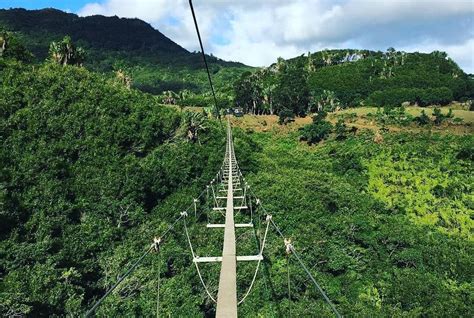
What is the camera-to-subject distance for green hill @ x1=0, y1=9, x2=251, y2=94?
12531cm

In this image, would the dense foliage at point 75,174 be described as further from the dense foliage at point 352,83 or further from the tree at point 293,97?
the dense foliage at point 352,83

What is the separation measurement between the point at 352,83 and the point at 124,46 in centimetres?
10543

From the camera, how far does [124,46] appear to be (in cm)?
17000

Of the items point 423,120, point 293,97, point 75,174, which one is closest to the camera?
point 75,174

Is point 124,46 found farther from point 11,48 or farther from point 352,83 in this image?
point 11,48

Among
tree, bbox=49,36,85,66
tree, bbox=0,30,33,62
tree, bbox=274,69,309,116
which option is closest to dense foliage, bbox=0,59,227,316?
tree, bbox=0,30,33,62

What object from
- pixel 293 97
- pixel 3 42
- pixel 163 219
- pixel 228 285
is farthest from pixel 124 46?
pixel 228 285

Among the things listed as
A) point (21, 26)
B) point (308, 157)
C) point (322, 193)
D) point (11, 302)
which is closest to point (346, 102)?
point (308, 157)

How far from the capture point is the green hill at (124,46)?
125 m

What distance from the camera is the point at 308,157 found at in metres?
51.2

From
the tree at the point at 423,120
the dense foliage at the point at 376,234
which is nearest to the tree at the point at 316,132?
the tree at the point at 423,120

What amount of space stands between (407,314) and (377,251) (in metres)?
8.99

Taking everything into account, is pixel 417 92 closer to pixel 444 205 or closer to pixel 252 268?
pixel 444 205

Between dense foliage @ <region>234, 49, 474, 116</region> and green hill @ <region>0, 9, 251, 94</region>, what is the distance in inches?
912
